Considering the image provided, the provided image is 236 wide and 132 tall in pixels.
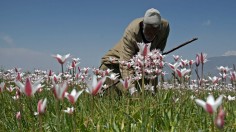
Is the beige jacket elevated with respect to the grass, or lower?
elevated

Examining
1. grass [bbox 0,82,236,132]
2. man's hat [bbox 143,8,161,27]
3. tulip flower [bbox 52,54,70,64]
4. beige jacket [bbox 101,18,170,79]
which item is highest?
man's hat [bbox 143,8,161,27]

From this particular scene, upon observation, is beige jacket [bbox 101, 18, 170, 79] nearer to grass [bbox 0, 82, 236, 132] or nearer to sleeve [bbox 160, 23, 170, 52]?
sleeve [bbox 160, 23, 170, 52]

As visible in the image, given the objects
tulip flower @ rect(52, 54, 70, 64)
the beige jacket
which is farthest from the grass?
the beige jacket

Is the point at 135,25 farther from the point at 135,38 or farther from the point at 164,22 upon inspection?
the point at 164,22

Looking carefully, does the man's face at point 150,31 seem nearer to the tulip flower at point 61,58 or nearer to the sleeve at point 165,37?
the sleeve at point 165,37

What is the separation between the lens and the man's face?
6.63 meters

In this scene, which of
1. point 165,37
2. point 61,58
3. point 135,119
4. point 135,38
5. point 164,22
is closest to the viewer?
point 61,58

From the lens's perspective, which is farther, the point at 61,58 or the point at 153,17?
the point at 153,17

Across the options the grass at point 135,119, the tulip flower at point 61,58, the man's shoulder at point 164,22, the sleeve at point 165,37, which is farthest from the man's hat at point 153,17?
the tulip flower at point 61,58

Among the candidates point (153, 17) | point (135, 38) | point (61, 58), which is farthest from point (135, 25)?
point (61, 58)

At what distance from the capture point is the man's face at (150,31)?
21.8ft

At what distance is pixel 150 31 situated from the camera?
6781 mm

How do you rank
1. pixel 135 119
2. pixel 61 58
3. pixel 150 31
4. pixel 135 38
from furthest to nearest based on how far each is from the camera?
pixel 135 38, pixel 150 31, pixel 135 119, pixel 61 58

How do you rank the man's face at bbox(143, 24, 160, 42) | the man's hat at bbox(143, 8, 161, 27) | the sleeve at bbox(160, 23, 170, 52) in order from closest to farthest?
the man's hat at bbox(143, 8, 161, 27), the man's face at bbox(143, 24, 160, 42), the sleeve at bbox(160, 23, 170, 52)
